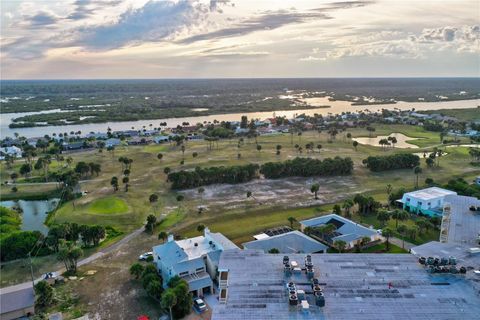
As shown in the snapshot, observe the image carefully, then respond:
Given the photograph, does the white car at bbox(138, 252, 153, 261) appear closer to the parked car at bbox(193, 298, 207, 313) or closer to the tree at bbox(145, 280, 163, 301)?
the tree at bbox(145, 280, 163, 301)

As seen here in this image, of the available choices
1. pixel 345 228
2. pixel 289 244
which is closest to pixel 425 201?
pixel 345 228

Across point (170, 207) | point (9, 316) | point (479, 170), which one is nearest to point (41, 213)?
point (170, 207)

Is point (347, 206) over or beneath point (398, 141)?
over

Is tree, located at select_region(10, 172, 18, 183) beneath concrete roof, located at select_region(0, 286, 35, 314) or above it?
above

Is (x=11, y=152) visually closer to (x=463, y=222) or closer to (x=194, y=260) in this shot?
(x=194, y=260)

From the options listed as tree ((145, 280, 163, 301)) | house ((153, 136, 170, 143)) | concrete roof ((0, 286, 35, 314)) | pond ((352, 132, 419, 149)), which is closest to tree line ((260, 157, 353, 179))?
pond ((352, 132, 419, 149))

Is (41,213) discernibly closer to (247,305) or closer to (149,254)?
(149,254)
